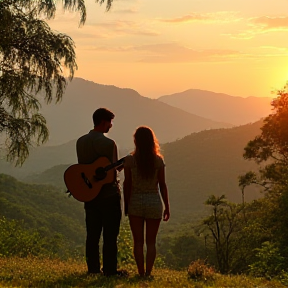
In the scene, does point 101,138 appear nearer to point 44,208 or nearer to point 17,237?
point 17,237

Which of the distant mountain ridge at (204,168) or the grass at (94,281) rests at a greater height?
the distant mountain ridge at (204,168)

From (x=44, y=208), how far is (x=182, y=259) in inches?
1173

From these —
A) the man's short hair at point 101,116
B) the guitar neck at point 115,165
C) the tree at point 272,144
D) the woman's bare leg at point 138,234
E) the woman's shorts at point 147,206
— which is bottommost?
the woman's bare leg at point 138,234

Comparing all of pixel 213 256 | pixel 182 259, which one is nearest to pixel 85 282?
pixel 213 256

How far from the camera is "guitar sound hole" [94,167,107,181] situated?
5043mm

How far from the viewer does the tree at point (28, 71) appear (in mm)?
9148

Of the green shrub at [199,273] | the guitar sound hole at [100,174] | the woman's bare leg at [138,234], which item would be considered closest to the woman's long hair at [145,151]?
the guitar sound hole at [100,174]

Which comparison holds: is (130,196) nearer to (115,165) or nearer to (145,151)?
(115,165)

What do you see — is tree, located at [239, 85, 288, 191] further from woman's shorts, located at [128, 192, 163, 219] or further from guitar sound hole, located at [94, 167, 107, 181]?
guitar sound hole, located at [94, 167, 107, 181]

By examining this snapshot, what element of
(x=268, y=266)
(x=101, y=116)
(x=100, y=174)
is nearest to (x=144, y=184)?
(x=100, y=174)

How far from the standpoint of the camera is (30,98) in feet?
34.6

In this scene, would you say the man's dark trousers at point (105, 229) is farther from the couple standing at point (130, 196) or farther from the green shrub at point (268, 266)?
the green shrub at point (268, 266)

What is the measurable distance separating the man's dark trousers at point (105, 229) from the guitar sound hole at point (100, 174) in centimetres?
24

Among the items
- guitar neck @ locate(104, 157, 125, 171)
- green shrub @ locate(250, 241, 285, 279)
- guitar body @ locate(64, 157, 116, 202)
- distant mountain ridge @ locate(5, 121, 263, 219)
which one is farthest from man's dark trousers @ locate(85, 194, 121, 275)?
distant mountain ridge @ locate(5, 121, 263, 219)
